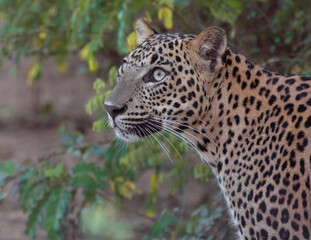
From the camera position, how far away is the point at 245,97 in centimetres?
448

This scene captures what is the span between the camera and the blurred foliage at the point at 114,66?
20.9 ft

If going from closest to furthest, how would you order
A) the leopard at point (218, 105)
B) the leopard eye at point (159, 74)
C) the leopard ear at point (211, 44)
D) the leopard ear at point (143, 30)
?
the leopard at point (218, 105)
the leopard ear at point (211, 44)
the leopard eye at point (159, 74)
the leopard ear at point (143, 30)

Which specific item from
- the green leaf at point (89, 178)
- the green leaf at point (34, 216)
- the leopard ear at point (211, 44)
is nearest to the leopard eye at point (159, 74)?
the leopard ear at point (211, 44)

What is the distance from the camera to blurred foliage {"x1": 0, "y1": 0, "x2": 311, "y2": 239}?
638 cm

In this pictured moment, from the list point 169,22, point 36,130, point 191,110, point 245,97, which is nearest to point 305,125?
point 245,97

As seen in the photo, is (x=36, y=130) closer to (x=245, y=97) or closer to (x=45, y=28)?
(x=45, y=28)

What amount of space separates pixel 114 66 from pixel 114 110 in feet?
5.85

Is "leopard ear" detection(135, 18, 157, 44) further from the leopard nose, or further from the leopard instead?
the leopard nose

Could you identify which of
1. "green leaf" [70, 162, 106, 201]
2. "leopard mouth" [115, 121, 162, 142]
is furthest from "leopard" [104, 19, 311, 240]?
"green leaf" [70, 162, 106, 201]

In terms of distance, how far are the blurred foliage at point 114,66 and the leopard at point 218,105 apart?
3.19 ft

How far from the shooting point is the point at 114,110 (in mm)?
4492

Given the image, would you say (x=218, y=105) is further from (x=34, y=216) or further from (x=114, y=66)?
(x=34, y=216)

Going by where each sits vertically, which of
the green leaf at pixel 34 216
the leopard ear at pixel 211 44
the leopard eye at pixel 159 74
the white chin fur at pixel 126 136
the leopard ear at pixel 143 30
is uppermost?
the leopard ear at pixel 143 30

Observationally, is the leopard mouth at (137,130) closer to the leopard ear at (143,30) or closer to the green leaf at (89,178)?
the leopard ear at (143,30)
